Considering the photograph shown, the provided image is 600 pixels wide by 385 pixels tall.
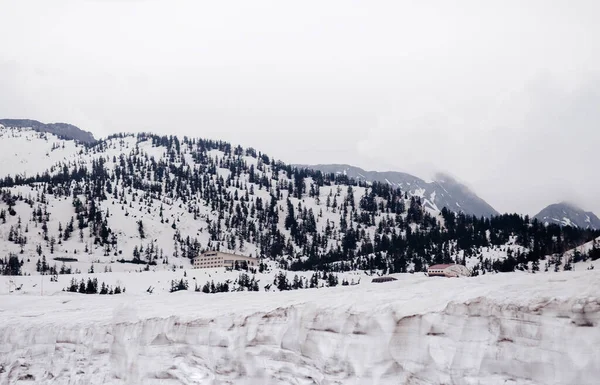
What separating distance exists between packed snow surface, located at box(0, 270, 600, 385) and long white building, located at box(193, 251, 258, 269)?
6139 inches

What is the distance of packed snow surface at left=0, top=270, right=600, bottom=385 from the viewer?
1290cm

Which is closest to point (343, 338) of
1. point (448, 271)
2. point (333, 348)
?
point (333, 348)

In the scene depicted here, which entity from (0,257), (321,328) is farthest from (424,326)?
(0,257)

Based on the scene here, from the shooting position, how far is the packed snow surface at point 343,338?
12.9 metres

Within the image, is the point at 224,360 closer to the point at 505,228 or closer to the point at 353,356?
the point at 353,356

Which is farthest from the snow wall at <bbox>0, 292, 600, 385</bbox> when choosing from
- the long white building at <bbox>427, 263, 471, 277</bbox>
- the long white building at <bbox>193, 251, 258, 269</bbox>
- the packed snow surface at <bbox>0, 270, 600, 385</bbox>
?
the long white building at <bbox>193, 251, 258, 269</bbox>

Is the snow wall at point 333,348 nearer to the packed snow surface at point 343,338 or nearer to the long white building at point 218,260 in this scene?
the packed snow surface at point 343,338

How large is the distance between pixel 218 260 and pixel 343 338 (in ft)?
565

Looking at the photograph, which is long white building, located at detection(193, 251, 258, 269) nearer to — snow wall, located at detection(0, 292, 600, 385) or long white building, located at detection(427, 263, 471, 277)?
long white building, located at detection(427, 263, 471, 277)

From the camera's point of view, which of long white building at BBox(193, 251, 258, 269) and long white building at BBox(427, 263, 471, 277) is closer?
long white building at BBox(427, 263, 471, 277)

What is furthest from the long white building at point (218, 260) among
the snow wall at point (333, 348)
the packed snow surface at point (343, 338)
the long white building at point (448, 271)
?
the snow wall at point (333, 348)

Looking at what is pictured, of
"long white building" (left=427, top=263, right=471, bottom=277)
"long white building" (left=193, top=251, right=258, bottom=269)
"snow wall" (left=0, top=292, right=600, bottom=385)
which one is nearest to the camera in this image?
"snow wall" (left=0, top=292, right=600, bottom=385)

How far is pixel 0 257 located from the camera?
181 meters

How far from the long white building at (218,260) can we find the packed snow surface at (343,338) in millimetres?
155936
